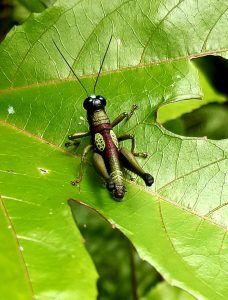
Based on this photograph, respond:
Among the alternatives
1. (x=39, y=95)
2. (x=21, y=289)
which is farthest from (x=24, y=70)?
(x=21, y=289)

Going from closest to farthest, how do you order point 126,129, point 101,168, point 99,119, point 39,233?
1. point 39,233
2. point 101,168
3. point 126,129
4. point 99,119

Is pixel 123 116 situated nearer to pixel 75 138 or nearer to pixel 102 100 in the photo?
pixel 102 100

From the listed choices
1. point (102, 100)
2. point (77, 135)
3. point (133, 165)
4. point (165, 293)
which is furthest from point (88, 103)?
point (165, 293)

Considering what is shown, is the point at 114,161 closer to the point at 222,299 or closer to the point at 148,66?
the point at 148,66

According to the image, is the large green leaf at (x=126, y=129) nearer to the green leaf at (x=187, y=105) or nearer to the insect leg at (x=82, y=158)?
the insect leg at (x=82, y=158)

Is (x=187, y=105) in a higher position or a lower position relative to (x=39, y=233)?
higher

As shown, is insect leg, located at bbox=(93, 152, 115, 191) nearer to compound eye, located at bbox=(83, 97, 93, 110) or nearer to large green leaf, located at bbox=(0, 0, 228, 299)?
large green leaf, located at bbox=(0, 0, 228, 299)
